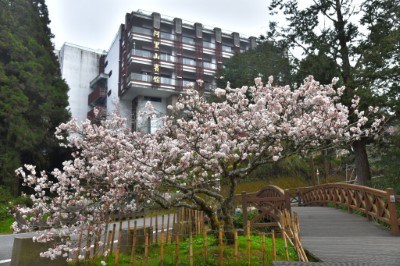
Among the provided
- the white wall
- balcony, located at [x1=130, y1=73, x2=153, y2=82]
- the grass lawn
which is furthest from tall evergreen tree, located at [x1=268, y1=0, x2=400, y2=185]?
the white wall

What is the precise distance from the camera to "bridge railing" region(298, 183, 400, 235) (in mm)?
8719

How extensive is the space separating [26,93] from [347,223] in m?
18.4

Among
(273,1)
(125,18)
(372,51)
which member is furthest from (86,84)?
(372,51)

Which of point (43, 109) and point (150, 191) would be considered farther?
point (43, 109)

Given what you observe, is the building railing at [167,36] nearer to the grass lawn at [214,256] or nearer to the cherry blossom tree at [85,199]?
the cherry blossom tree at [85,199]

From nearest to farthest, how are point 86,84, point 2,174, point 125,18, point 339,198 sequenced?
point 339,198, point 2,174, point 125,18, point 86,84

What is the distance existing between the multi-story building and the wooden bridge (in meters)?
19.6

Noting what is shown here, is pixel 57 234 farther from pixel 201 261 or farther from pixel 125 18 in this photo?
pixel 125 18

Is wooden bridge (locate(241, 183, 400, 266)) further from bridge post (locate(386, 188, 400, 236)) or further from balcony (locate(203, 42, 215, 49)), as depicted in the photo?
balcony (locate(203, 42, 215, 49))

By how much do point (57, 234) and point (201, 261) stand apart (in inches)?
114

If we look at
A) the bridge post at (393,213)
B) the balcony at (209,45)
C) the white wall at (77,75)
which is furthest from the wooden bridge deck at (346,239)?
the white wall at (77,75)

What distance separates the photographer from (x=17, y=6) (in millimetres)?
19938

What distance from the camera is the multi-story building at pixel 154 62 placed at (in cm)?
3156

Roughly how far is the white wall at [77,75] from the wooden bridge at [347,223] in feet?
91.9
